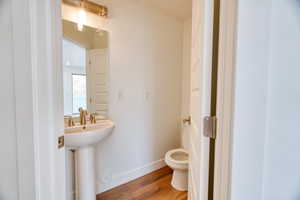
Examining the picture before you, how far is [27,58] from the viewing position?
0.60 metres

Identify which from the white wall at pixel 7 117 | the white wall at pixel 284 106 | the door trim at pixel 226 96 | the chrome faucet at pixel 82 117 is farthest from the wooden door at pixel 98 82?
the white wall at pixel 284 106

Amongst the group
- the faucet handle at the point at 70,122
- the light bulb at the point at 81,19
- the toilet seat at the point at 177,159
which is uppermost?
the light bulb at the point at 81,19

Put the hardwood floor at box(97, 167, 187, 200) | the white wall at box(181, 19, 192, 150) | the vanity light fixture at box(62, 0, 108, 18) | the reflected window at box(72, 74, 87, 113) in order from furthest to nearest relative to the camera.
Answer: the white wall at box(181, 19, 192, 150) < the hardwood floor at box(97, 167, 187, 200) < the reflected window at box(72, 74, 87, 113) < the vanity light fixture at box(62, 0, 108, 18)

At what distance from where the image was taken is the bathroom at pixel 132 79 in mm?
1753

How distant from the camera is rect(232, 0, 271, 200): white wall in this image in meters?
0.51

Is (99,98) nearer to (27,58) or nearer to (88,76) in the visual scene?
(88,76)

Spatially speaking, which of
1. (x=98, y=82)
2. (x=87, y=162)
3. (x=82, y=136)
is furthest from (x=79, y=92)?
(x=87, y=162)

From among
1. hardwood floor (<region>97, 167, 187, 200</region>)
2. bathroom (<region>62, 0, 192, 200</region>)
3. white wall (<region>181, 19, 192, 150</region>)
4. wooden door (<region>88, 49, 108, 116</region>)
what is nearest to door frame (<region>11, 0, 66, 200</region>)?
bathroom (<region>62, 0, 192, 200</region>)

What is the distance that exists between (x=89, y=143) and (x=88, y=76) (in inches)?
31.6

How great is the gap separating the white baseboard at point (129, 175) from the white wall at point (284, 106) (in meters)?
1.81

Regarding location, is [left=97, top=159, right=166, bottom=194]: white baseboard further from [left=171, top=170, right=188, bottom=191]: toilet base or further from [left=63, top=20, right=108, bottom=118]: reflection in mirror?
[left=63, top=20, right=108, bottom=118]: reflection in mirror

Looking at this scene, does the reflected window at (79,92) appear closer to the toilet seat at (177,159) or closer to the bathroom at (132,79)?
the bathroom at (132,79)

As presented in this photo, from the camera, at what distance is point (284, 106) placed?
53cm

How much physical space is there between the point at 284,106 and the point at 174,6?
84.3 inches
